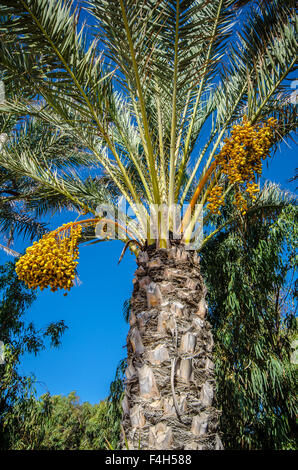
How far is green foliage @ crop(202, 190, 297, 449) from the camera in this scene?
448cm

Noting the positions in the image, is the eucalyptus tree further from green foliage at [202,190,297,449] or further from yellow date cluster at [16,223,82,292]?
green foliage at [202,190,297,449]

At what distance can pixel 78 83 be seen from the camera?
2615 millimetres

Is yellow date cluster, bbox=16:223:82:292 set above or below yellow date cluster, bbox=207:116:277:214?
below

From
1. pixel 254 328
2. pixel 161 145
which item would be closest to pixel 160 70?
pixel 161 145

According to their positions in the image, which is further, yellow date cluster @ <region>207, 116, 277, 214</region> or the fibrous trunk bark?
yellow date cluster @ <region>207, 116, 277, 214</region>

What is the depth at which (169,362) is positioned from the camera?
2.10m

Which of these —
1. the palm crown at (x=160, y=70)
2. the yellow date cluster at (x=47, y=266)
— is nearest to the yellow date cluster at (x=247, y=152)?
the palm crown at (x=160, y=70)

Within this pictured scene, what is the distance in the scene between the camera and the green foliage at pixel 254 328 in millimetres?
4480

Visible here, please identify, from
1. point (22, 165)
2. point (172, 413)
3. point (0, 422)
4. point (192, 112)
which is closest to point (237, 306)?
point (192, 112)

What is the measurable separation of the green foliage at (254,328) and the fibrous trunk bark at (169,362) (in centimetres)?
214

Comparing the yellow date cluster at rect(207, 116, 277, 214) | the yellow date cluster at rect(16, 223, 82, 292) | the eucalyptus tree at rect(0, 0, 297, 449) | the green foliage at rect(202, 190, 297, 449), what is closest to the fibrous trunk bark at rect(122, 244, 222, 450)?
the eucalyptus tree at rect(0, 0, 297, 449)

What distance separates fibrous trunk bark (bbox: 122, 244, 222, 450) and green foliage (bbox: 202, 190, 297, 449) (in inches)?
84.3
